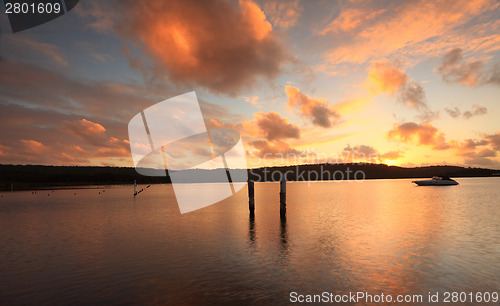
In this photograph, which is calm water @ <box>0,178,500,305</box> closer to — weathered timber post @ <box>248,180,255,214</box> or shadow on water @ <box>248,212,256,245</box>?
shadow on water @ <box>248,212,256,245</box>

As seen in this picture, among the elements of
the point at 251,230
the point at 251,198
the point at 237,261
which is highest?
the point at 251,198

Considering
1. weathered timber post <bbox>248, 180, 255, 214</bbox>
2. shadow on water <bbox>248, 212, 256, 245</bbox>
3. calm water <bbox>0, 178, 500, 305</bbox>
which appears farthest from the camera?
weathered timber post <bbox>248, 180, 255, 214</bbox>

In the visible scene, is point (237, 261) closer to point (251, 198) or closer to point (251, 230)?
point (251, 230)

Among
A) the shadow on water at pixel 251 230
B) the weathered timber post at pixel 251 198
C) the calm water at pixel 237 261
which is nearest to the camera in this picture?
the calm water at pixel 237 261

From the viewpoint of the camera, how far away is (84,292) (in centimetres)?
1295

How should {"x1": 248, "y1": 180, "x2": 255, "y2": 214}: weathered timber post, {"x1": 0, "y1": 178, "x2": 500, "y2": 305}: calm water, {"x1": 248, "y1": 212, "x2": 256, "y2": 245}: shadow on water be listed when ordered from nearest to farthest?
{"x1": 0, "y1": 178, "x2": 500, "y2": 305}: calm water
{"x1": 248, "y1": 212, "x2": 256, "y2": 245}: shadow on water
{"x1": 248, "y1": 180, "x2": 255, "y2": 214}: weathered timber post

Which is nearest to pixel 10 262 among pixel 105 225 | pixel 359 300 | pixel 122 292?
pixel 122 292

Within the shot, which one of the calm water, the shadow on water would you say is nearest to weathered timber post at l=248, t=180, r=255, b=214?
the shadow on water

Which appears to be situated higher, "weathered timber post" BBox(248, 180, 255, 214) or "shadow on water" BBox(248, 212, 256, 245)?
"weathered timber post" BBox(248, 180, 255, 214)

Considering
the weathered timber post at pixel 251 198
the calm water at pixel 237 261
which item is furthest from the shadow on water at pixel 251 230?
the weathered timber post at pixel 251 198

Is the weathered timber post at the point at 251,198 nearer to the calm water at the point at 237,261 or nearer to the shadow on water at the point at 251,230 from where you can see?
the shadow on water at the point at 251,230

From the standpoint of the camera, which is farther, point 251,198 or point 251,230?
point 251,198

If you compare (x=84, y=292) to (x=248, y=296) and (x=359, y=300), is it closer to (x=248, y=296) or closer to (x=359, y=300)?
(x=248, y=296)

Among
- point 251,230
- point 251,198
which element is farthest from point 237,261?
point 251,198
